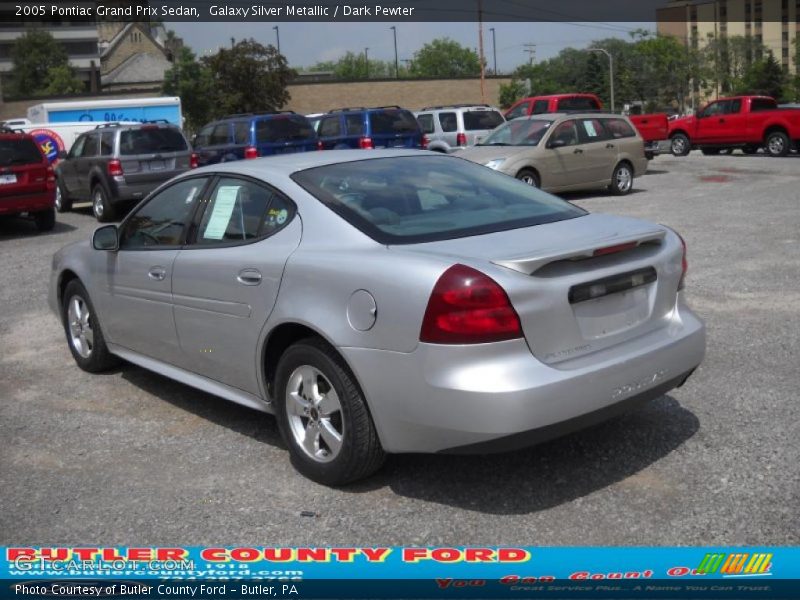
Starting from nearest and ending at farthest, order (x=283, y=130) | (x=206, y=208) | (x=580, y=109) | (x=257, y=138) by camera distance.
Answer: (x=206, y=208) → (x=257, y=138) → (x=283, y=130) → (x=580, y=109)

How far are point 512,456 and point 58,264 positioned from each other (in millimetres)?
3857

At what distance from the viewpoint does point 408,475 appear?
4438 mm

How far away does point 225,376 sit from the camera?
16.1 feet

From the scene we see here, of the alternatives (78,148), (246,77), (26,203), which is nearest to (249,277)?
(26,203)

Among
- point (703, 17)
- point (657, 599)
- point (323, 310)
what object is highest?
point (703, 17)

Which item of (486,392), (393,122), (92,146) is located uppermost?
(393,122)

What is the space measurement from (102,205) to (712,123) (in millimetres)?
18070

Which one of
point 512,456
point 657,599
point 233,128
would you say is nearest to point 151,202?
point 512,456

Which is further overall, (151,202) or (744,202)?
(744,202)

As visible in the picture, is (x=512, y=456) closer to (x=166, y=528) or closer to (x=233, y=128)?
(x=166, y=528)

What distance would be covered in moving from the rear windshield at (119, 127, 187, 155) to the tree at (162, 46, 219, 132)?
3457 cm

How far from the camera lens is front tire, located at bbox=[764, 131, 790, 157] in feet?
84.5

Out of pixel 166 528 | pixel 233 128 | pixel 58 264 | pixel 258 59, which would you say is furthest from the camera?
pixel 258 59

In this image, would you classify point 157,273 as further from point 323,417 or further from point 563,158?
point 563,158
